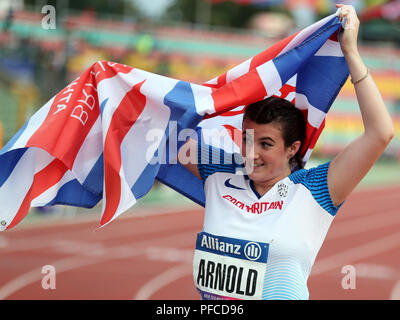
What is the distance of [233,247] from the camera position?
7.97 ft

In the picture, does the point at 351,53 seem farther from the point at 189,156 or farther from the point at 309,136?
the point at 189,156

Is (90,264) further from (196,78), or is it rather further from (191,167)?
(196,78)

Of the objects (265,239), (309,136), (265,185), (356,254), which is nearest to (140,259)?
(356,254)

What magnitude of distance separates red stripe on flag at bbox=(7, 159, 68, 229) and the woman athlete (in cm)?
76

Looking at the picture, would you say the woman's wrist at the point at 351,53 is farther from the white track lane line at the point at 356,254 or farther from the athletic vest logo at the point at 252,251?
the white track lane line at the point at 356,254

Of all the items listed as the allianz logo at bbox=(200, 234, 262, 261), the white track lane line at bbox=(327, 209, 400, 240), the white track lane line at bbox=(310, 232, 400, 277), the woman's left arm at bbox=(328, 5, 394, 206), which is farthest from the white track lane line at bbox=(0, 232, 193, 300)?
the woman's left arm at bbox=(328, 5, 394, 206)

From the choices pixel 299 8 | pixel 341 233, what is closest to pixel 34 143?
pixel 341 233

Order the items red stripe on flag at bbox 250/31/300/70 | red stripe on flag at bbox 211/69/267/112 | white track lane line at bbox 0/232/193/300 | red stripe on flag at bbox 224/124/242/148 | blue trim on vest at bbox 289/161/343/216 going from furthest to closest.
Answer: white track lane line at bbox 0/232/193/300
red stripe on flag at bbox 224/124/242/148
red stripe on flag at bbox 250/31/300/70
red stripe on flag at bbox 211/69/267/112
blue trim on vest at bbox 289/161/343/216

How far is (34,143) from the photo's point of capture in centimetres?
275

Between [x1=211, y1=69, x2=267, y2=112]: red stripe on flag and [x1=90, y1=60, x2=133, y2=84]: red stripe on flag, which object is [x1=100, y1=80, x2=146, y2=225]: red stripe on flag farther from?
[x1=211, y1=69, x2=267, y2=112]: red stripe on flag

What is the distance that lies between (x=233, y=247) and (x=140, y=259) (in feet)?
22.2

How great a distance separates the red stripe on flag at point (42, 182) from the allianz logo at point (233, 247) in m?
0.81

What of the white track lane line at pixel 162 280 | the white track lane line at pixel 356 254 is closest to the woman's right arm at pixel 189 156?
the white track lane line at pixel 162 280

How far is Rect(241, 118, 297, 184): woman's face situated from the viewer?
2.50 m
